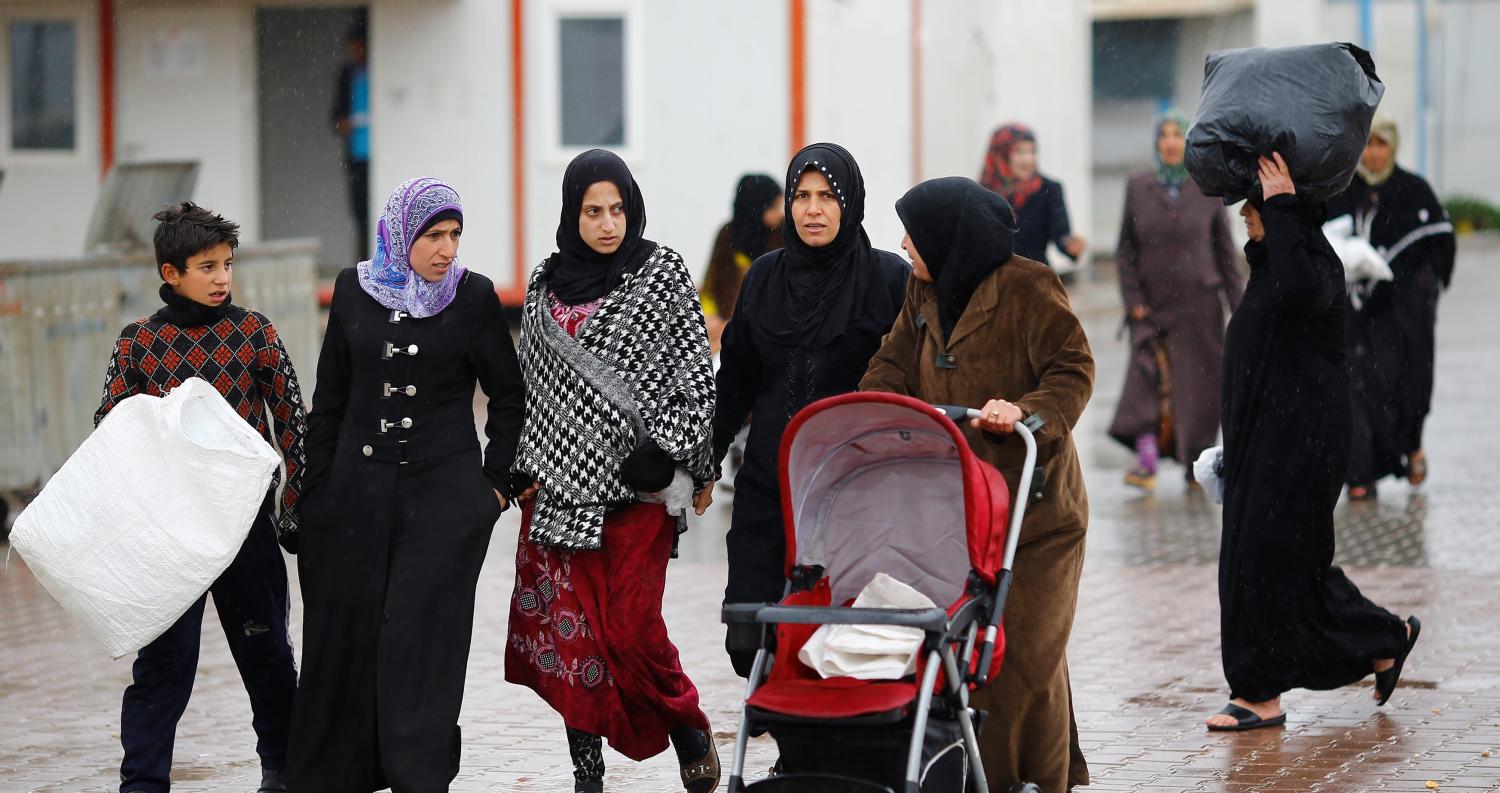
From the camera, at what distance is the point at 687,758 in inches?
247

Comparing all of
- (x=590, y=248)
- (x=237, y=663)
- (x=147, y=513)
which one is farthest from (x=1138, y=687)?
(x=147, y=513)

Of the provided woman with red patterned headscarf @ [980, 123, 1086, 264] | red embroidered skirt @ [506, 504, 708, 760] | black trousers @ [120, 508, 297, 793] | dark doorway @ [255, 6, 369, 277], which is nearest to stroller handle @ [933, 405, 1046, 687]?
red embroidered skirt @ [506, 504, 708, 760]

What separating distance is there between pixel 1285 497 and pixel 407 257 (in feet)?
9.45

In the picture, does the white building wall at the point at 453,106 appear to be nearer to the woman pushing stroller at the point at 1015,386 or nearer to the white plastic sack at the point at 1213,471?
the white plastic sack at the point at 1213,471

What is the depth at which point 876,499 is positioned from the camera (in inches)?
219

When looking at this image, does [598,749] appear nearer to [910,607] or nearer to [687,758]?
[687,758]

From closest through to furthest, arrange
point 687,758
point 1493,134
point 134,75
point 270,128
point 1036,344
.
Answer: point 1036,344 < point 687,758 < point 134,75 < point 270,128 < point 1493,134

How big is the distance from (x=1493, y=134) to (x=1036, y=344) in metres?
43.5

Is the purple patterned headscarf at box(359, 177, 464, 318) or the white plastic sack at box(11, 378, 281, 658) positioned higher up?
the purple patterned headscarf at box(359, 177, 464, 318)

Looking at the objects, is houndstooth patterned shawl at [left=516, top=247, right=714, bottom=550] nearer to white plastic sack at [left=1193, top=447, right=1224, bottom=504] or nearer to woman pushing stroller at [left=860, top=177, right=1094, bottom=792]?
woman pushing stroller at [left=860, top=177, right=1094, bottom=792]

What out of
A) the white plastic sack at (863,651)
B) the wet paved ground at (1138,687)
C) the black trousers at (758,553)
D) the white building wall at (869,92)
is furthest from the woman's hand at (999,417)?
the white building wall at (869,92)

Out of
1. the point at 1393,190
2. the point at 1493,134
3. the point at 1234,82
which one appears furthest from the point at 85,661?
the point at 1493,134

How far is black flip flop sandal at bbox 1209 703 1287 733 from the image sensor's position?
699 centimetres

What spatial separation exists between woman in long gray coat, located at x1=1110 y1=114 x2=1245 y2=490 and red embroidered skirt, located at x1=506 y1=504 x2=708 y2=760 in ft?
22.9
